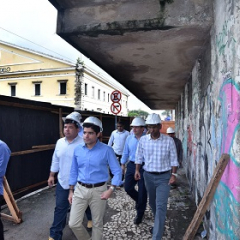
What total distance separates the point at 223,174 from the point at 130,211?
99.1 inches

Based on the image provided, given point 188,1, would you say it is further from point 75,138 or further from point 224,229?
point 224,229

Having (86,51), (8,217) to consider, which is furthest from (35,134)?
(86,51)

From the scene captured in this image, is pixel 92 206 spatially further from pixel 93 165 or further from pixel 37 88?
pixel 37 88

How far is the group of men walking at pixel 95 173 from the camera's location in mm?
2934

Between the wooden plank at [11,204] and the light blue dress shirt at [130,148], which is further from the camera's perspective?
the light blue dress shirt at [130,148]

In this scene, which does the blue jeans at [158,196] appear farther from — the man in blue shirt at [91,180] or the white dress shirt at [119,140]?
the white dress shirt at [119,140]

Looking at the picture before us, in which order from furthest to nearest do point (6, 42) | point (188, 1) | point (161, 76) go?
point (6, 42) < point (161, 76) < point (188, 1)

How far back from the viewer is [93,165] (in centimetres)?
298

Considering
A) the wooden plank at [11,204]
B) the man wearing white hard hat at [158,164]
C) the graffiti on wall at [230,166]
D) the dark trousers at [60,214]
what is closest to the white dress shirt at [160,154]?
the man wearing white hard hat at [158,164]

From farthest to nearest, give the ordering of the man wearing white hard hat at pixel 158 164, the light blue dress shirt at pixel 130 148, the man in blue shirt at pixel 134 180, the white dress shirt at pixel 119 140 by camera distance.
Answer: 1. the white dress shirt at pixel 119 140
2. the light blue dress shirt at pixel 130 148
3. the man in blue shirt at pixel 134 180
4. the man wearing white hard hat at pixel 158 164

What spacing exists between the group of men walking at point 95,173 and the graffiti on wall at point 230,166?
940 millimetres

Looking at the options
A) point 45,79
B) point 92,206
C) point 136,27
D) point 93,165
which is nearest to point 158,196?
point 92,206

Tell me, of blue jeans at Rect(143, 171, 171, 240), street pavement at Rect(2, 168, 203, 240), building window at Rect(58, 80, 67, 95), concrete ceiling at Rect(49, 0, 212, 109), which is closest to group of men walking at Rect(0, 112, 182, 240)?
blue jeans at Rect(143, 171, 171, 240)

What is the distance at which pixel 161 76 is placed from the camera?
6.66m
